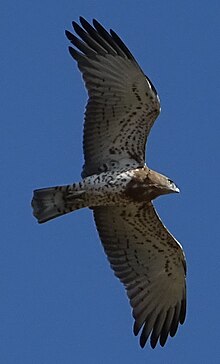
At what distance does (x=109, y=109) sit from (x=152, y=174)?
93 cm

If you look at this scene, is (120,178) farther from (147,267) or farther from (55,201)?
(147,267)

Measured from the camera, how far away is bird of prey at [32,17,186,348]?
1548 centimetres

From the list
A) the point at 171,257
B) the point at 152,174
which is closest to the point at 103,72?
the point at 152,174

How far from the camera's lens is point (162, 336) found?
16.3m

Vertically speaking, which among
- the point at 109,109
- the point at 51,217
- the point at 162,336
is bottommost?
the point at 162,336

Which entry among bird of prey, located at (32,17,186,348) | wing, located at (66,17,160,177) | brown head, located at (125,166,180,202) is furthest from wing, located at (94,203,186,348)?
wing, located at (66,17,160,177)

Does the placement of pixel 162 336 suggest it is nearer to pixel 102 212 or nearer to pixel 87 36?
pixel 102 212

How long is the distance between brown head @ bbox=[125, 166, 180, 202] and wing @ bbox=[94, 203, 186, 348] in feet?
1.68

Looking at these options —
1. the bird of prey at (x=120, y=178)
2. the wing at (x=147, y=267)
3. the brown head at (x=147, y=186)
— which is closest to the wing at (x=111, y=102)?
the bird of prey at (x=120, y=178)

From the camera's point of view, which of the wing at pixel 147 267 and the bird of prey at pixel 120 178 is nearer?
the bird of prey at pixel 120 178

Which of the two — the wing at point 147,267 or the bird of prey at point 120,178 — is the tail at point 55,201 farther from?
the wing at point 147,267

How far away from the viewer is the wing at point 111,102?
15492 millimetres

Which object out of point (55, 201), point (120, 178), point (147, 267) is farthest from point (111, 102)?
point (147, 267)

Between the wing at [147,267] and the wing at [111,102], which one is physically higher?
the wing at [111,102]
